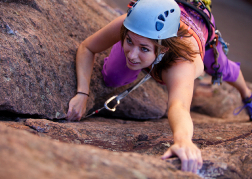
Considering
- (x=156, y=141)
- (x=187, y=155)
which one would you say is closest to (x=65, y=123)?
(x=156, y=141)

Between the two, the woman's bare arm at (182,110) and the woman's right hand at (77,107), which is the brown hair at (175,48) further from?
the woman's right hand at (77,107)

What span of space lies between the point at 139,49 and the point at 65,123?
801 millimetres

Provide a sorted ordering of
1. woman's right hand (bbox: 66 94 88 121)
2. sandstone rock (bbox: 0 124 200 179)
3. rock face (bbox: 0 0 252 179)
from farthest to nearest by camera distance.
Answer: woman's right hand (bbox: 66 94 88 121) < rock face (bbox: 0 0 252 179) < sandstone rock (bbox: 0 124 200 179)

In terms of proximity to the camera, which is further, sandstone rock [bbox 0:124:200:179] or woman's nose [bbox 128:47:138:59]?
woman's nose [bbox 128:47:138:59]

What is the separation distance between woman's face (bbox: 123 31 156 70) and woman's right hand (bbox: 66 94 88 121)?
0.62 meters

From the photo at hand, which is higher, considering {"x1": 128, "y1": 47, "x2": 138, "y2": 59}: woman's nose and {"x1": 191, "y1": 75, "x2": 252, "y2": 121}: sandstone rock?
{"x1": 128, "y1": 47, "x2": 138, "y2": 59}: woman's nose

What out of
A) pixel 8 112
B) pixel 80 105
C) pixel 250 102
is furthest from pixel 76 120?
pixel 250 102

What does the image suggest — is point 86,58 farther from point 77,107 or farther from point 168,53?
point 168,53

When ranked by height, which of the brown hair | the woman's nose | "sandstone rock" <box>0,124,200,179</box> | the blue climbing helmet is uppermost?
the blue climbing helmet

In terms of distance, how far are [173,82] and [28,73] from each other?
3.27ft

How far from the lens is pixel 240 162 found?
1.33m

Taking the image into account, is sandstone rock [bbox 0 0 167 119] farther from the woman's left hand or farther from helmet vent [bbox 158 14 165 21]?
the woman's left hand

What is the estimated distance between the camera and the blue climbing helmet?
1.52 m

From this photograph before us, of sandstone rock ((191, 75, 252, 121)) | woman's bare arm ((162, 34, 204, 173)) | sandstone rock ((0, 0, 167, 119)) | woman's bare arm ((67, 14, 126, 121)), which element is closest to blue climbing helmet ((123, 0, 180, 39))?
woman's bare arm ((162, 34, 204, 173))
